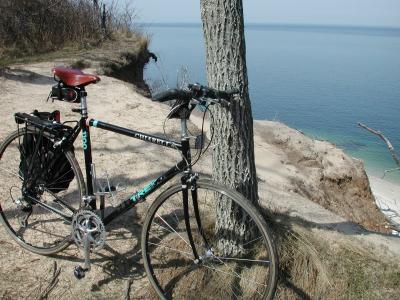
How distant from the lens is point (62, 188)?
347 cm

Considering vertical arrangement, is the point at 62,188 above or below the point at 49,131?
below

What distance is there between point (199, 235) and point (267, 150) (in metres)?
5.37

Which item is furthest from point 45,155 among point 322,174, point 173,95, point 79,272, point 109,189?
point 322,174

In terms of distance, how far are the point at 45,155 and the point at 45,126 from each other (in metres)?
0.23

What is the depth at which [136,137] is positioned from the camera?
9.27 ft

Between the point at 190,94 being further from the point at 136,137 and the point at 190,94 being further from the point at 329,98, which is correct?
the point at 329,98

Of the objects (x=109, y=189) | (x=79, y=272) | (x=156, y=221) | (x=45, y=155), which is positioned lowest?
(x=79, y=272)

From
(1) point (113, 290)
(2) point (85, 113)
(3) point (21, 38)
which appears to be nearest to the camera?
(2) point (85, 113)

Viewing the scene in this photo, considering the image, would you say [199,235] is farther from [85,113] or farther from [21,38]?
[21,38]

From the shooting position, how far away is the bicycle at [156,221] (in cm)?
290

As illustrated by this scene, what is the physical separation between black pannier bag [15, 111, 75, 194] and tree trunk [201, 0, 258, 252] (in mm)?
1043

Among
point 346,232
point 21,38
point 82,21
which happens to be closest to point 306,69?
point 82,21

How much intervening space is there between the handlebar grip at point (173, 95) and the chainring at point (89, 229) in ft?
3.24

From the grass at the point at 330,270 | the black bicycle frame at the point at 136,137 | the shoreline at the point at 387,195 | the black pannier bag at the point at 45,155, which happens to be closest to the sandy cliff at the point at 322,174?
the shoreline at the point at 387,195
